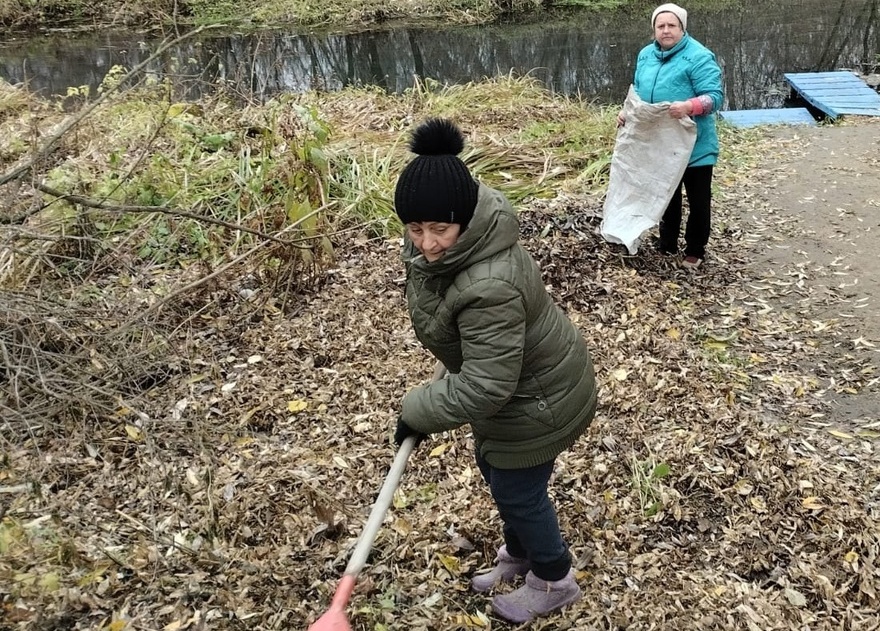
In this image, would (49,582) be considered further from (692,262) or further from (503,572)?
(692,262)

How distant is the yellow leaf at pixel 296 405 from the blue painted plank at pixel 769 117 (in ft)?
20.8

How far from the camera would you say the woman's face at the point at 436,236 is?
1.78 metres

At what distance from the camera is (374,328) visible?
4055 mm

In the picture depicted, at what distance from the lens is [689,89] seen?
413cm

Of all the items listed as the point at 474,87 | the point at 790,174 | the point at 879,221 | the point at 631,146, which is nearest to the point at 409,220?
the point at 631,146

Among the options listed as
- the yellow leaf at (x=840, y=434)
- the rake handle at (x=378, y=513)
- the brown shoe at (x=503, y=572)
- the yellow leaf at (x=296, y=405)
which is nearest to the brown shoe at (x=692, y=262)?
the yellow leaf at (x=840, y=434)

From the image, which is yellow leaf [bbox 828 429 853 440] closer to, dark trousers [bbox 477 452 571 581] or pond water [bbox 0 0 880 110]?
dark trousers [bbox 477 452 571 581]

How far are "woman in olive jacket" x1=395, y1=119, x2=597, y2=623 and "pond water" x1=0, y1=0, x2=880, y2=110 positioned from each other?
31.0 ft

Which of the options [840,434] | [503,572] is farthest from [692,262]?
[503,572]

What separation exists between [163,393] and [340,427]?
0.97m

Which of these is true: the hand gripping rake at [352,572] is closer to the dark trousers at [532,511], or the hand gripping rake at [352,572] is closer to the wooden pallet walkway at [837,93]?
the dark trousers at [532,511]

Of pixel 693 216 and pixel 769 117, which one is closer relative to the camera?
pixel 693 216

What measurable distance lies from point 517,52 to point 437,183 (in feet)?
43.7

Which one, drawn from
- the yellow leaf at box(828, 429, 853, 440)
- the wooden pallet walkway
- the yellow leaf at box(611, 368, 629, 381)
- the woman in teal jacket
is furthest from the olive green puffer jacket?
the wooden pallet walkway
